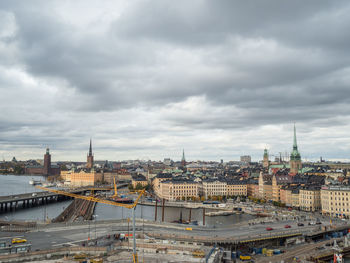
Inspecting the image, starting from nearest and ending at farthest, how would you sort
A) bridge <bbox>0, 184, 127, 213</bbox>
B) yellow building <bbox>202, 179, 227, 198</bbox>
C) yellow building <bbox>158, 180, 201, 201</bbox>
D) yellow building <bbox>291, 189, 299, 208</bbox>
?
yellow building <bbox>291, 189, 299, 208</bbox> → bridge <bbox>0, 184, 127, 213</bbox> → yellow building <bbox>158, 180, 201, 201</bbox> → yellow building <bbox>202, 179, 227, 198</bbox>

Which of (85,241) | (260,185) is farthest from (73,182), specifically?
(85,241)

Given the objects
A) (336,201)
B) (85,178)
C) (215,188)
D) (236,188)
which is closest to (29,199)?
(215,188)

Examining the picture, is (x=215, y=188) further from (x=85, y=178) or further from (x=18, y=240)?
(x=85, y=178)

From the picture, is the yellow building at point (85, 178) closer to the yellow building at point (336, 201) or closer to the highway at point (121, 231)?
the yellow building at point (336, 201)

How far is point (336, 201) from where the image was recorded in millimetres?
74438

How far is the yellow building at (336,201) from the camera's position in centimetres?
7294

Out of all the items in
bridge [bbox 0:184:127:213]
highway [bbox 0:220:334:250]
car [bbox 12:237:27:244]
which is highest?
car [bbox 12:237:27:244]

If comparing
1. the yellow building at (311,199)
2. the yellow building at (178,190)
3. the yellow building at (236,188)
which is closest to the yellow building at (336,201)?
the yellow building at (311,199)

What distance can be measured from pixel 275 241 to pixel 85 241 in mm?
24462

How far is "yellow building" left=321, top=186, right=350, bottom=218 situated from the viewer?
7294cm

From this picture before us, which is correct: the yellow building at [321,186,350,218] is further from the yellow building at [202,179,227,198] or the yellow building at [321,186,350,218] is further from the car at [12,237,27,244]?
the car at [12,237,27,244]

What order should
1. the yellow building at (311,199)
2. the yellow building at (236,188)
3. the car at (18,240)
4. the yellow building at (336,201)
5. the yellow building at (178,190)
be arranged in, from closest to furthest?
1. the car at (18,240)
2. the yellow building at (336,201)
3. the yellow building at (311,199)
4. the yellow building at (178,190)
5. the yellow building at (236,188)

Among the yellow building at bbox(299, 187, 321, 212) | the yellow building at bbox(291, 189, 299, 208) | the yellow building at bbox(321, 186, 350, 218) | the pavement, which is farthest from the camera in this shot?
the yellow building at bbox(291, 189, 299, 208)

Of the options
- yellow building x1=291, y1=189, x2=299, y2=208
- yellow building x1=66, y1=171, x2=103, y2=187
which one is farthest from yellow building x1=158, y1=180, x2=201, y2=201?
yellow building x1=66, y1=171, x2=103, y2=187
